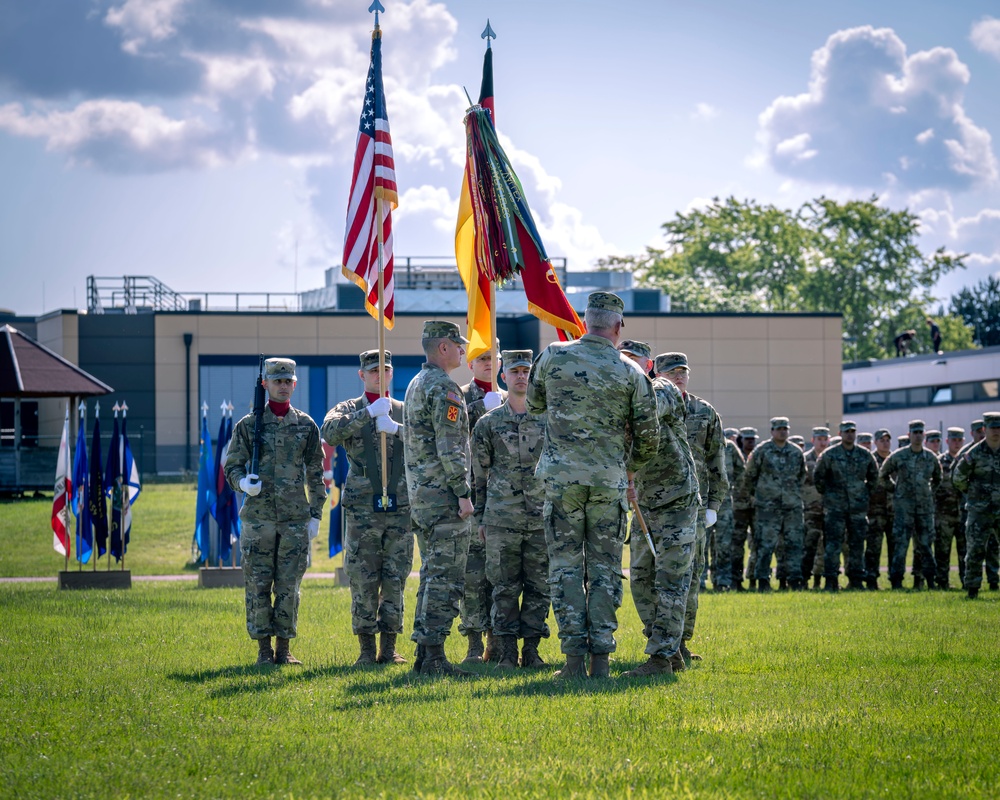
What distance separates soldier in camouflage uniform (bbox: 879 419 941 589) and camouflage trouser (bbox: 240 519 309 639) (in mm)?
10766

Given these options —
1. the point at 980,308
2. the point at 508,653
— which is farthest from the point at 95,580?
the point at 980,308

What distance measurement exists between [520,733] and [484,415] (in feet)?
13.1

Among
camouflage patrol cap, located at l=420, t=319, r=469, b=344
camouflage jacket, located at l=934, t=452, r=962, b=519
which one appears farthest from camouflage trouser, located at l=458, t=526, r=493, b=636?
camouflage jacket, located at l=934, t=452, r=962, b=519

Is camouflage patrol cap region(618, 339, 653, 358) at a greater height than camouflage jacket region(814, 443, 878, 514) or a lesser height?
greater

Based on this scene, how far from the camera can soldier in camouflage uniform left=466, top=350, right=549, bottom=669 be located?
32.1ft

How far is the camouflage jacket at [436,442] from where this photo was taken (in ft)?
30.4

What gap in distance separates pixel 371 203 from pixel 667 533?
14.3ft

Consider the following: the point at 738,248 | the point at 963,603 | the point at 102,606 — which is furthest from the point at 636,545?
the point at 738,248

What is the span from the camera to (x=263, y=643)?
1006 centimetres

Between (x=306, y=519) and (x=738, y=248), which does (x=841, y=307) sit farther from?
(x=306, y=519)

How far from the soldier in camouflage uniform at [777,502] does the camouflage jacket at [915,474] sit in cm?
137

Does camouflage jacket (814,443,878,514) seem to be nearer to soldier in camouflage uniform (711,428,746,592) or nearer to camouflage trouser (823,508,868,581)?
camouflage trouser (823,508,868,581)

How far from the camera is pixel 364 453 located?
10445mm

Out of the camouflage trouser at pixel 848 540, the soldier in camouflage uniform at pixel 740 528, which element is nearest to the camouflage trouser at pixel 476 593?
the soldier in camouflage uniform at pixel 740 528
